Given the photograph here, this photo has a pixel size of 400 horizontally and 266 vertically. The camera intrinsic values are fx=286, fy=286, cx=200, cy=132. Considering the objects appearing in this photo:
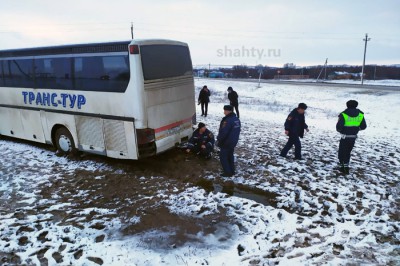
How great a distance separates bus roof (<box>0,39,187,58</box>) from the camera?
262 inches

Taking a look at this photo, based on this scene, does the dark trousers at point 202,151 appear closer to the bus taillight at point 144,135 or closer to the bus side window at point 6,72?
the bus taillight at point 144,135

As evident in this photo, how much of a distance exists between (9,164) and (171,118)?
4.69m

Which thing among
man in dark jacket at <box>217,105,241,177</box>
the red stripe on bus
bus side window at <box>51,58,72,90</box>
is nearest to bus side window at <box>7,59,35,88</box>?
bus side window at <box>51,58,72,90</box>

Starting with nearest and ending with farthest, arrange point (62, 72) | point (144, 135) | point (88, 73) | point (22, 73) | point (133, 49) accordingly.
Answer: point (133, 49)
point (144, 135)
point (88, 73)
point (62, 72)
point (22, 73)

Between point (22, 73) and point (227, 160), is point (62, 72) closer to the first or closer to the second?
point (22, 73)

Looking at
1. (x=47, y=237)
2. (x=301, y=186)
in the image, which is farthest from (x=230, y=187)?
(x=47, y=237)

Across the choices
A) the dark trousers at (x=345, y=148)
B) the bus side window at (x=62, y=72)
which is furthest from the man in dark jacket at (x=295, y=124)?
the bus side window at (x=62, y=72)

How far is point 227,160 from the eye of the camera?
6.96 meters

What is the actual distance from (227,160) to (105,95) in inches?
134

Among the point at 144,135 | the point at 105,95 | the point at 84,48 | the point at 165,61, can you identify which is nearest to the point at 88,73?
the point at 84,48

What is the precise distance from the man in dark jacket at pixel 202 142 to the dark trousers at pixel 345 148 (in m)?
3.40

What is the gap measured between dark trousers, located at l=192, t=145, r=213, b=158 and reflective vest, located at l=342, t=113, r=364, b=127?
11.7 ft

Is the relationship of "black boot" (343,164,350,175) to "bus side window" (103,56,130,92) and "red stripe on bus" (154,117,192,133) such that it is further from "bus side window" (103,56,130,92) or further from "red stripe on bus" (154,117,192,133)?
"bus side window" (103,56,130,92)

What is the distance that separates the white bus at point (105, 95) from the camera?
6713mm
